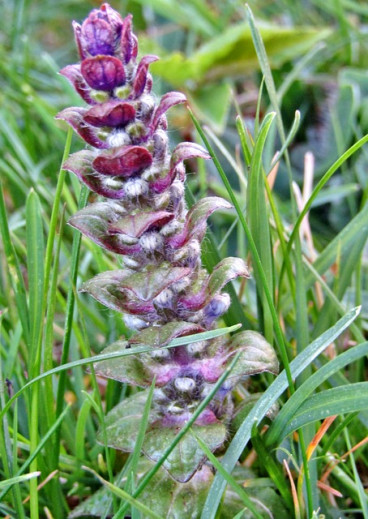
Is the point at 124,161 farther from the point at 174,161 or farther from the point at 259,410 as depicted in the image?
the point at 259,410

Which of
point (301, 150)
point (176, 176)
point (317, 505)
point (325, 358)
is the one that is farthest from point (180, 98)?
point (301, 150)

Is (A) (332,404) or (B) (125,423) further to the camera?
(B) (125,423)

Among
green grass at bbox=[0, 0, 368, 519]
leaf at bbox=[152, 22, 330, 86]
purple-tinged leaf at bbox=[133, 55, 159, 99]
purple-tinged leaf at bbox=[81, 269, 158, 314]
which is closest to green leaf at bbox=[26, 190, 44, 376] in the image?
green grass at bbox=[0, 0, 368, 519]

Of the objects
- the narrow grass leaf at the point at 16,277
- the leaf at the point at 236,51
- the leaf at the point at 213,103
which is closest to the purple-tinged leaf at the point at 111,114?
the narrow grass leaf at the point at 16,277

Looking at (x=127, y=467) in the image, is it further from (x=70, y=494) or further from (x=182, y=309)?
(x=182, y=309)

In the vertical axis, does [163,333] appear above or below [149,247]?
below

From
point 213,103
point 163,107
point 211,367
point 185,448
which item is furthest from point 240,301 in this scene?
point 213,103

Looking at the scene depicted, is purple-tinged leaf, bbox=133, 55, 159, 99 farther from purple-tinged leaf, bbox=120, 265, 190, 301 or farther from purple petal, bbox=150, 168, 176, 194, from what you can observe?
purple-tinged leaf, bbox=120, 265, 190, 301

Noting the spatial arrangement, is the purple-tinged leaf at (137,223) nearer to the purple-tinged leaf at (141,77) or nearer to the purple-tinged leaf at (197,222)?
the purple-tinged leaf at (197,222)
